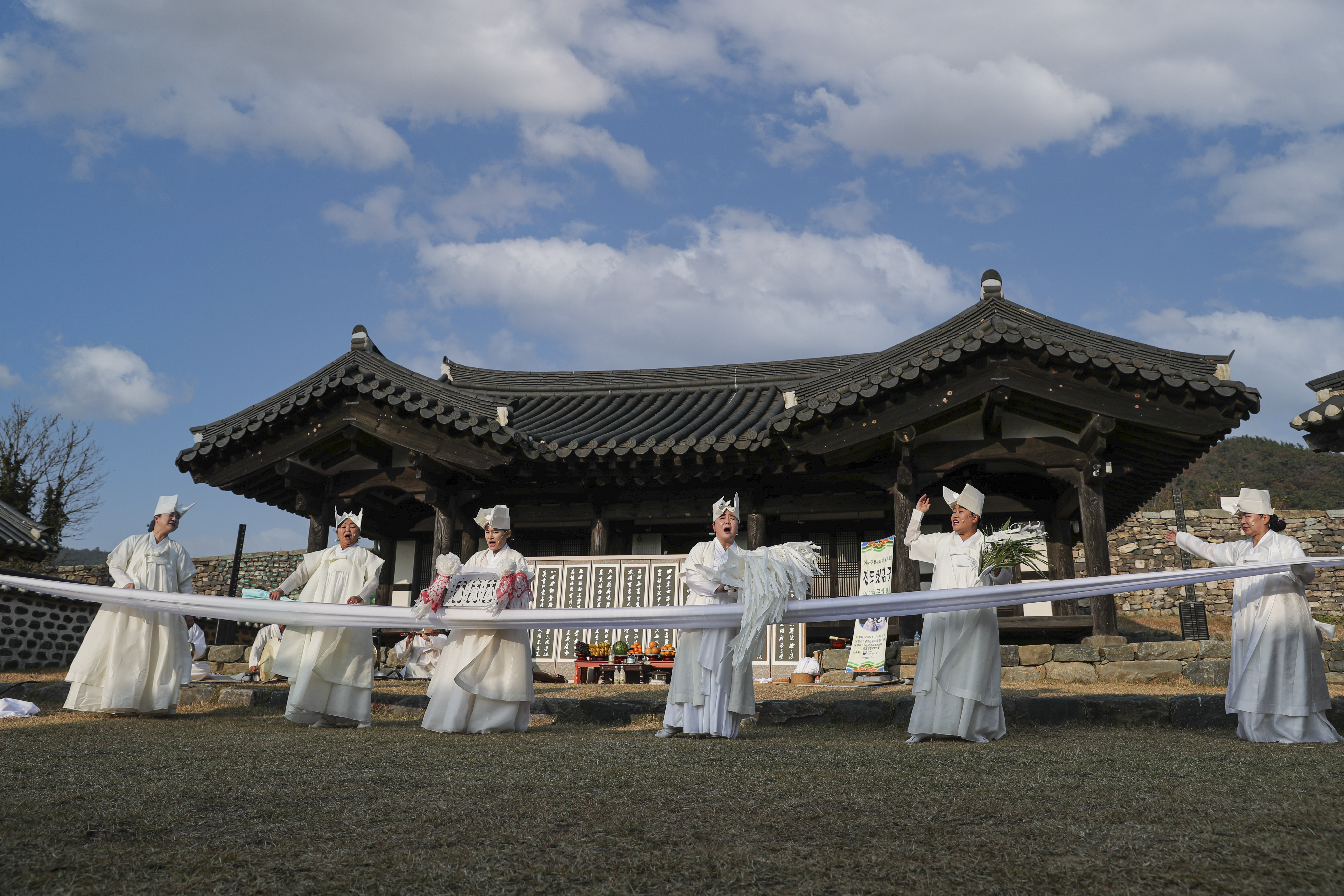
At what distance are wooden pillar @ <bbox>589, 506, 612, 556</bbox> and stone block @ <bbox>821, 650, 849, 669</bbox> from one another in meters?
3.49

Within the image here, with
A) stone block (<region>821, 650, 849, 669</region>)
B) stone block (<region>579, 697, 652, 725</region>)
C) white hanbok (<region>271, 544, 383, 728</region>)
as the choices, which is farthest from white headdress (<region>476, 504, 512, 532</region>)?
stone block (<region>821, 650, 849, 669</region>)

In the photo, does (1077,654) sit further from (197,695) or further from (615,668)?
(197,695)

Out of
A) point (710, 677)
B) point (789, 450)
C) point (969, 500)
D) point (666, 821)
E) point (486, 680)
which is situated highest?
point (789, 450)

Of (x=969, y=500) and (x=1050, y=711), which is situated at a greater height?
(x=969, y=500)

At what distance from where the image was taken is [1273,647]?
580 cm

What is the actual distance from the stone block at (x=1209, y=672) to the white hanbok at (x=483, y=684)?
647 centimetres

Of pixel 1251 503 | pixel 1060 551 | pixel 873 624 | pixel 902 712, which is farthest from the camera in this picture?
pixel 1060 551

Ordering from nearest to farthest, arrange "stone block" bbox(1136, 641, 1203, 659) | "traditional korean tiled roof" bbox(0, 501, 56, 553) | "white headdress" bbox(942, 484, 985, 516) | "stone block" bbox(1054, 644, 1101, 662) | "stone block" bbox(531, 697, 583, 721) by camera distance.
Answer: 1. "white headdress" bbox(942, 484, 985, 516)
2. "stone block" bbox(531, 697, 583, 721)
3. "stone block" bbox(1136, 641, 1203, 659)
4. "stone block" bbox(1054, 644, 1101, 662)
5. "traditional korean tiled roof" bbox(0, 501, 56, 553)

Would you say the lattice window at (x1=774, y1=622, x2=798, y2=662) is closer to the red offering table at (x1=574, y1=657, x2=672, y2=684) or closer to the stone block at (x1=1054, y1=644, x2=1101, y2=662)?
the red offering table at (x1=574, y1=657, x2=672, y2=684)

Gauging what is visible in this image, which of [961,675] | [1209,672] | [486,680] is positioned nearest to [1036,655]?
[1209,672]

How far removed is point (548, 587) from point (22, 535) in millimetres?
12222

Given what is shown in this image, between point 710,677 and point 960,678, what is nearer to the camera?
point 960,678

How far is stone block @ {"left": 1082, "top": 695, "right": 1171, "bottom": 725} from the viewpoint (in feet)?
22.0

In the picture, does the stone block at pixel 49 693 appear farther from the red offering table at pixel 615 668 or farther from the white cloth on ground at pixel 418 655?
the red offering table at pixel 615 668
